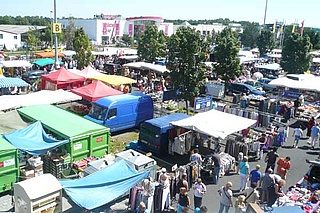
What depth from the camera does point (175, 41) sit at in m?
18.3

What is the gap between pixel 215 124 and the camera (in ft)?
42.5

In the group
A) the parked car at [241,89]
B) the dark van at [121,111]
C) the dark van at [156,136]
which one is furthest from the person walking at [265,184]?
the parked car at [241,89]

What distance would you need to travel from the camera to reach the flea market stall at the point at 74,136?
11461mm

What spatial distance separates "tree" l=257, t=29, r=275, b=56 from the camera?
158 ft

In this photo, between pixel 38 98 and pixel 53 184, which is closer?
pixel 53 184

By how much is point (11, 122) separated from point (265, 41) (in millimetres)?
43300

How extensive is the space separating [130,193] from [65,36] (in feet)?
179

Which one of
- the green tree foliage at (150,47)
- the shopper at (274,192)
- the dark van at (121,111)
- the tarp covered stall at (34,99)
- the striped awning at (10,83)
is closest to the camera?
the shopper at (274,192)

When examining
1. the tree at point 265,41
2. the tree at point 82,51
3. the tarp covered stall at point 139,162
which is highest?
the tree at point 265,41

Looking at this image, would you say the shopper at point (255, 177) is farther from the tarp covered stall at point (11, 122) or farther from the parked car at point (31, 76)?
the parked car at point (31, 76)

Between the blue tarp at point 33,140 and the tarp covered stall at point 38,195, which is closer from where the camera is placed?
the tarp covered stall at point 38,195

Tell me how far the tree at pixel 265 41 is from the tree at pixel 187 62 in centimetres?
3283

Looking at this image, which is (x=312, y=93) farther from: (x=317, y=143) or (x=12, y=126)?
(x=12, y=126)

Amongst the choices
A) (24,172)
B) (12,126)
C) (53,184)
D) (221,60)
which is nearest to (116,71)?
(221,60)
